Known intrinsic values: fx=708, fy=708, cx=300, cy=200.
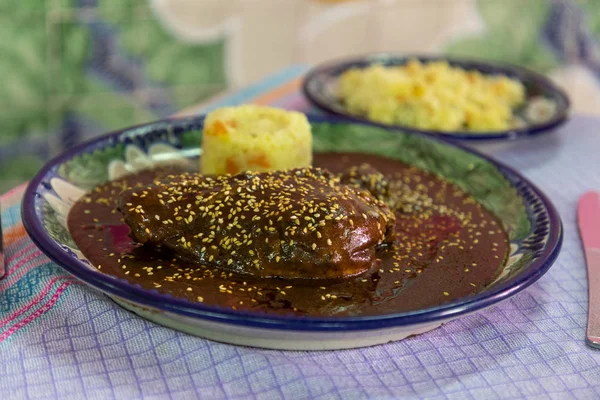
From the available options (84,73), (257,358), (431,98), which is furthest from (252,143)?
(84,73)

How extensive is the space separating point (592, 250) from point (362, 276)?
1.04 meters

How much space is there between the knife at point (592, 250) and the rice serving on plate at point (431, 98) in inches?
35.9

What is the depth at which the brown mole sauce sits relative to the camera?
2.10 meters

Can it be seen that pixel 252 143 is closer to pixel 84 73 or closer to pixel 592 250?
pixel 592 250

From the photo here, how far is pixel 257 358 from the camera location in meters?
2.00

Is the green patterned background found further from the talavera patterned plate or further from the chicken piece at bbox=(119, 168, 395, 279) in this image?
the chicken piece at bbox=(119, 168, 395, 279)

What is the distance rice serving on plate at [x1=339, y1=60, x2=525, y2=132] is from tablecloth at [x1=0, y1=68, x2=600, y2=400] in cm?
169

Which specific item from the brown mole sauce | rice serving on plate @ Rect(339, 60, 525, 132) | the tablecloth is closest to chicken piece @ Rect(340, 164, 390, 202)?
the brown mole sauce

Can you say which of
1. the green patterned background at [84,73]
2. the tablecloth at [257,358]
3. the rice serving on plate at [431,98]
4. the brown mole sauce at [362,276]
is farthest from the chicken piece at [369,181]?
the green patterned background at [84,73]

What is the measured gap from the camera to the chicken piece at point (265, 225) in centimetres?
223

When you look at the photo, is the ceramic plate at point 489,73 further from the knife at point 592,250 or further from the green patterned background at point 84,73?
the green patterned background at point 84,73

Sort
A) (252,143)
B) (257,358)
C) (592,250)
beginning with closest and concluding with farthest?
(257,358) → (592,250) → (252,143)

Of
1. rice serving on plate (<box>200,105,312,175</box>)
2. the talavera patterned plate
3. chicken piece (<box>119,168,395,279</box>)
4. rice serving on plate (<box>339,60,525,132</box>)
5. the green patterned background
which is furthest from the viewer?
the green patterned background

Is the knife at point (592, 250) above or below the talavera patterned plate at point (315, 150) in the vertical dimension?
below
